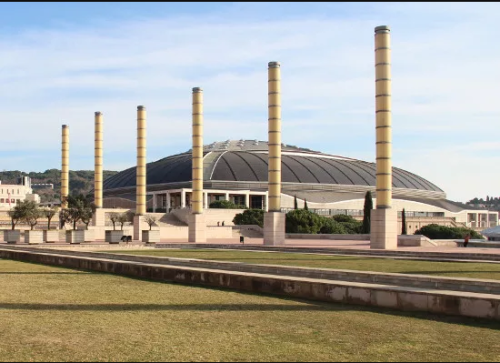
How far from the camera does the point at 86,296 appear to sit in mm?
14305

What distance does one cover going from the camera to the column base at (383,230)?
37094 millimetres

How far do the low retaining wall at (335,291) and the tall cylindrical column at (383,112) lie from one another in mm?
22196

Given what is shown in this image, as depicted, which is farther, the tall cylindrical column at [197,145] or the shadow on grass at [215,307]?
the tall cylindrical column at [197,145]

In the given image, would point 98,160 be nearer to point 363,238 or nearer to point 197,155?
point 197,155

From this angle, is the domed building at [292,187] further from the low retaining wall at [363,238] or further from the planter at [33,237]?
the planter at [33,237]

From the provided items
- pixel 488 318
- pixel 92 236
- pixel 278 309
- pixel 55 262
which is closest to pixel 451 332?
pixel 488 318

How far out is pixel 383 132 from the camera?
38.3 metres

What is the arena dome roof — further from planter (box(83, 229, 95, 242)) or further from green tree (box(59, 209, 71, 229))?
planter (box(83, 229, 95, 242))

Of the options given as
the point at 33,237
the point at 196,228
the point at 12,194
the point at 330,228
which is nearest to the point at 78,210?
the point at 33,237

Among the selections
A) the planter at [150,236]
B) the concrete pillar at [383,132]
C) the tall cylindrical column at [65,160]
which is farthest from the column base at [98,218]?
the concrete pillar at [383,132]

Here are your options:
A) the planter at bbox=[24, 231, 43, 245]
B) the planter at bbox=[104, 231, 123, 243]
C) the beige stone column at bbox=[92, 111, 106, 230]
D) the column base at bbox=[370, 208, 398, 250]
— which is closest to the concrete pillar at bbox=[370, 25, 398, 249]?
the column base at bbox=[370, 208, 398, 250]

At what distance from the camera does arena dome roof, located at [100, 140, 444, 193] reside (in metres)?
88.6

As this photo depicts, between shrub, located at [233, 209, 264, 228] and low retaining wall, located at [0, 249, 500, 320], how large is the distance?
46.9m

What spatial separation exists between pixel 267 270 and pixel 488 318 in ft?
26.9
